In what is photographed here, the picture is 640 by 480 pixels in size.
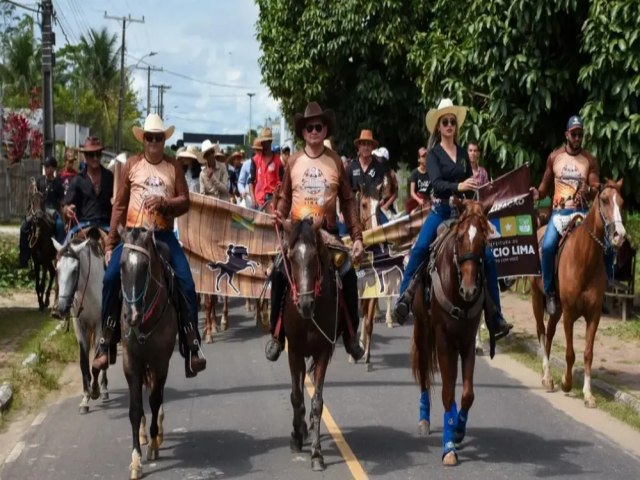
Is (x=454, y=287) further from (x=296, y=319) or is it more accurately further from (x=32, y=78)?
(x=32, y=78)

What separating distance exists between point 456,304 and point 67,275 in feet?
14.9

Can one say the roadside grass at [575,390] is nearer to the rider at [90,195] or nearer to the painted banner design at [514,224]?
the painted banner design at [514,224]

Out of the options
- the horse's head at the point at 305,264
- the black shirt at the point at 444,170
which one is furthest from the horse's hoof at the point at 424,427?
the black shirt at the point at 444,170

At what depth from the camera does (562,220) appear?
12242mm

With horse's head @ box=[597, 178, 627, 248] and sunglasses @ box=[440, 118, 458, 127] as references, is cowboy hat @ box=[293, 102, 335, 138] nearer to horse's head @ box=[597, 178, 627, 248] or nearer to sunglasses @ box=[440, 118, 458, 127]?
sunglasses @ box=[440, 118, 458, 127]

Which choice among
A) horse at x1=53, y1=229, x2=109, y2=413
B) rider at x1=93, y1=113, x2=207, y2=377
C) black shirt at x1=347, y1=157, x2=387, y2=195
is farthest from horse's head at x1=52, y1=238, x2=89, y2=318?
black shirt at x1=347, y1=157, x2=387, y2=195

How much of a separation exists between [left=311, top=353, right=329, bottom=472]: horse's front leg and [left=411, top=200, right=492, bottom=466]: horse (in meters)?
1.01

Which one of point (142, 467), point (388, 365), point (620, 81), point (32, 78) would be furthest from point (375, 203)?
point (32, 78)

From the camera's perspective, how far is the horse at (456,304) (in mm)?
8539

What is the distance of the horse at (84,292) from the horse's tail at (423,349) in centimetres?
348

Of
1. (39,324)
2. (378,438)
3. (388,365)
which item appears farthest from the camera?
(39,324)

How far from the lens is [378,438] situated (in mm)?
9797

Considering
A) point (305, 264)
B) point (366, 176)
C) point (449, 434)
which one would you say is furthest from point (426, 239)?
point (366, 176)

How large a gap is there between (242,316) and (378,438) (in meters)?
9.12
